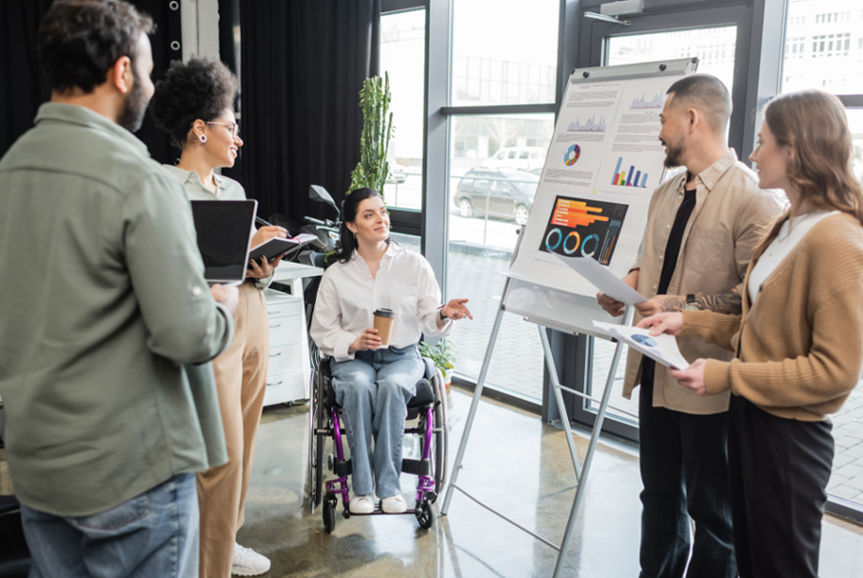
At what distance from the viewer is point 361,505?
8.89 feet

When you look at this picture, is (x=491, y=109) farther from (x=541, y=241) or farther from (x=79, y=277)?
(x=79, y=277)

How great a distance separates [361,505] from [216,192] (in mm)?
1234

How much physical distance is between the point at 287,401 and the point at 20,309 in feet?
9.93

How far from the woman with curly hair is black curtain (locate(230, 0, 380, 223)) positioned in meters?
2.44

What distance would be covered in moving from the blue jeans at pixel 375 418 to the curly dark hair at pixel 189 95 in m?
1.05

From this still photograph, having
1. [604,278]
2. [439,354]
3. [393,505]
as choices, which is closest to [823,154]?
[604,278]

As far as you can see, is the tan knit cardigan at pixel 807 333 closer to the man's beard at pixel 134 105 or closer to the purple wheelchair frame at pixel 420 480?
the man's beard at pixel 134 105

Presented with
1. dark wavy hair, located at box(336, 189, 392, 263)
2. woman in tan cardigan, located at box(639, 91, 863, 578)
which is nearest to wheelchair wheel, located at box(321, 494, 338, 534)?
dark wavy hair, located at box(336, 189, 392, 263)

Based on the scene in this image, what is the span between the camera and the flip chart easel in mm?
2459

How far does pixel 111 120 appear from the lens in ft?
3.97

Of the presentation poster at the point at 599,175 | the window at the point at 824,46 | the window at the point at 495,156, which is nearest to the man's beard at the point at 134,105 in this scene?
the presentation poster at the point at 599,175

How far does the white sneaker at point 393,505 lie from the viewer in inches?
107

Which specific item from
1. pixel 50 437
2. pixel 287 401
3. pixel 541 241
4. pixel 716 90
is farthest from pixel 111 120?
pixel 287 401

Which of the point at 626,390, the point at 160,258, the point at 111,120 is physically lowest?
the point at 626,390
